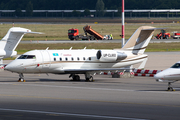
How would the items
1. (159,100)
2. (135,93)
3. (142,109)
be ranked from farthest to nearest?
(135,93) < (159,100) < (142,109)

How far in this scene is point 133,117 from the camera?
15.8 m

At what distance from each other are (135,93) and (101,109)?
664 centimetres

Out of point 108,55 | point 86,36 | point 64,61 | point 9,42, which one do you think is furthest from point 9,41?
point 86,36

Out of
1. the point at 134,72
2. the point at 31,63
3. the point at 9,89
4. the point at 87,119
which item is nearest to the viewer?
the point at 87,119

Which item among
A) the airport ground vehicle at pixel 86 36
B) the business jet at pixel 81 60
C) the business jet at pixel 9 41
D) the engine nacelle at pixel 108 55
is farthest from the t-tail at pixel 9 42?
the airport ground vehicle at pixel 86 36

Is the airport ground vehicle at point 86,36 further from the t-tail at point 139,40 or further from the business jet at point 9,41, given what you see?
the t-tail at point 139,40

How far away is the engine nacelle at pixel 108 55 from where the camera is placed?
3309cm

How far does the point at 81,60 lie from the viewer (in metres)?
32.9

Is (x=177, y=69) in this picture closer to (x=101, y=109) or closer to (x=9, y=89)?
(x=101, y=109)

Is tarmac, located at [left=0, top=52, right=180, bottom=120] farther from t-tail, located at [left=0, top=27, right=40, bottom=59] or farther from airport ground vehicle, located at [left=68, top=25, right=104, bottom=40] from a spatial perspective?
airport ground vehicle, located at [left=68, top=25, right=104, bottom=40]

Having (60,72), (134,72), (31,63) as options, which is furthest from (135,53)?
(31,63)

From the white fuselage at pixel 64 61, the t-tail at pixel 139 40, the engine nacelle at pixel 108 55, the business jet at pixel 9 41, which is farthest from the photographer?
the business jet at pixel 9 41

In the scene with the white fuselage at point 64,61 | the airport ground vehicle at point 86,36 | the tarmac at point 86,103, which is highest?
the airport ground vehicle at point 86,36

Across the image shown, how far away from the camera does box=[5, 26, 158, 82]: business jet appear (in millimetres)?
31344
